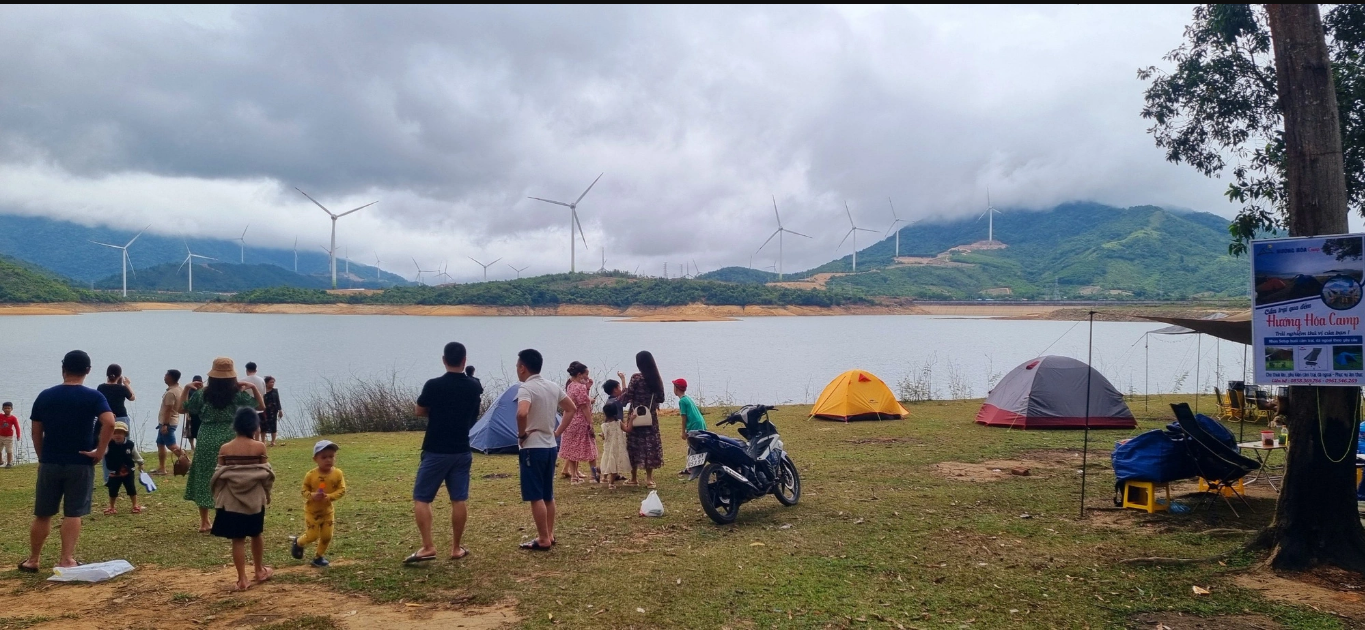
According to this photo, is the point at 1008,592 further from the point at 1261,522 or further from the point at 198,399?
the point at 198,399

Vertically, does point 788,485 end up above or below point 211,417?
below

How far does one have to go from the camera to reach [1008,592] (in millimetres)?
5727

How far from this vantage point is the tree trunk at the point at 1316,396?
5930 mm

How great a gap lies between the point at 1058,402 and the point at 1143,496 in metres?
7.59

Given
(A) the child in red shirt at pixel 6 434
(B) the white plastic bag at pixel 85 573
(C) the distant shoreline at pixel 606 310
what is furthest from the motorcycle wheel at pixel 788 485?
(C) the distant shoreline at pixel 606 310

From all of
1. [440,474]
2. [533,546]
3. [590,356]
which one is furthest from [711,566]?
[590,356]

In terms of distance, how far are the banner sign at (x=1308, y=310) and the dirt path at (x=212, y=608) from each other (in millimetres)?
5332

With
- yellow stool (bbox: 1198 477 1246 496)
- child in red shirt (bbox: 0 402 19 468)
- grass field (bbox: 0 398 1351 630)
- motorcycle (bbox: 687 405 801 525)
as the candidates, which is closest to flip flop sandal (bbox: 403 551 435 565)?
grass field (bbox: 0 398 1351 630)

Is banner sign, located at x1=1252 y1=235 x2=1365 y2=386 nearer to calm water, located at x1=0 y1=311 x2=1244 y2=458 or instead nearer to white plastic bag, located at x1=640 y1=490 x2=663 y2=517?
white plastic bag, located at x1=640 y1=490 x2=663 y2=517

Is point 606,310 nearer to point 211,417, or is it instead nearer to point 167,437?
point 167,437

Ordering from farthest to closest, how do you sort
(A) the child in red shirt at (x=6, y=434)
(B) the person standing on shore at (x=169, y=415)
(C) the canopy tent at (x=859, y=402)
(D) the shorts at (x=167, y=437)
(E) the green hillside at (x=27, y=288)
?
1. (E) the green hillside at (x=27, y=288)
2. (C) the canopy tent at (x=859, y=402)
3. (A) the child in red shirt at (x=6, y=434)
4. (D) the shorts at (x=167, y=437)
5. (B) the person standing on shore at (x=169, y=415)

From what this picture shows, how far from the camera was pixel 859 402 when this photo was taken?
17297 mm

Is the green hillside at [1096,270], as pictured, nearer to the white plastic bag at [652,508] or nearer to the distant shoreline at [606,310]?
the distant shoreline at [606,310]

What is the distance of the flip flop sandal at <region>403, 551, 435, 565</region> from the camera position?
6.44 m
